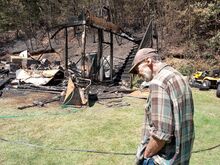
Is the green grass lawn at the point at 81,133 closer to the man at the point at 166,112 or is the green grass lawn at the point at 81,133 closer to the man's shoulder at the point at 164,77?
the man at the point at 166,112

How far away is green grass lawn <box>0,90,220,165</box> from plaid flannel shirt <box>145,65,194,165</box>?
3.11m

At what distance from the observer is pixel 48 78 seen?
39.9 feet

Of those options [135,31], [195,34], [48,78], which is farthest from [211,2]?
[48,78]

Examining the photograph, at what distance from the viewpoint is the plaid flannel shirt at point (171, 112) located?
2.09 meters

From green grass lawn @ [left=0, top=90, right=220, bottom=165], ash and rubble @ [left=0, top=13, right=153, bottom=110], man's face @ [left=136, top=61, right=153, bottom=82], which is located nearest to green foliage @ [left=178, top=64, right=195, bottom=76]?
ash and rubble @ [left=0, top=13, right=153, bottom=110]

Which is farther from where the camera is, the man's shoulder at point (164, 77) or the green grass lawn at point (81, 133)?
the green grass lawn at point (81, 133)


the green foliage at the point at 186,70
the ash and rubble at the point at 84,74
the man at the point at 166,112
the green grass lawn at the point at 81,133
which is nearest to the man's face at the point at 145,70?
the man at the point at 166,112

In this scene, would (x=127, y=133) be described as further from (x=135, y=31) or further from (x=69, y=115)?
(x=135, y=31)

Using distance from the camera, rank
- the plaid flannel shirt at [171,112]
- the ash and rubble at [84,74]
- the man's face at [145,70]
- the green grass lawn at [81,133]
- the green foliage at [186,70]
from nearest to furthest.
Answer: the plaid flannel shirt at [171,112] < the man's face at [145,70] < the green grass lawn at [81,133] < the ash and rubble at [84,74] < the green foliage at [186,70]

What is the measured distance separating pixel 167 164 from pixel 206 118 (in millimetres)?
5951

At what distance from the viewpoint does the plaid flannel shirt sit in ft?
6.87

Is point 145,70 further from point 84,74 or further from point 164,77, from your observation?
point 84,74

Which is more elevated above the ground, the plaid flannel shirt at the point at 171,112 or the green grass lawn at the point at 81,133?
the plaid flannel shirt at the point at 171,112

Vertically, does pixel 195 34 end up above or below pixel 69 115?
above
